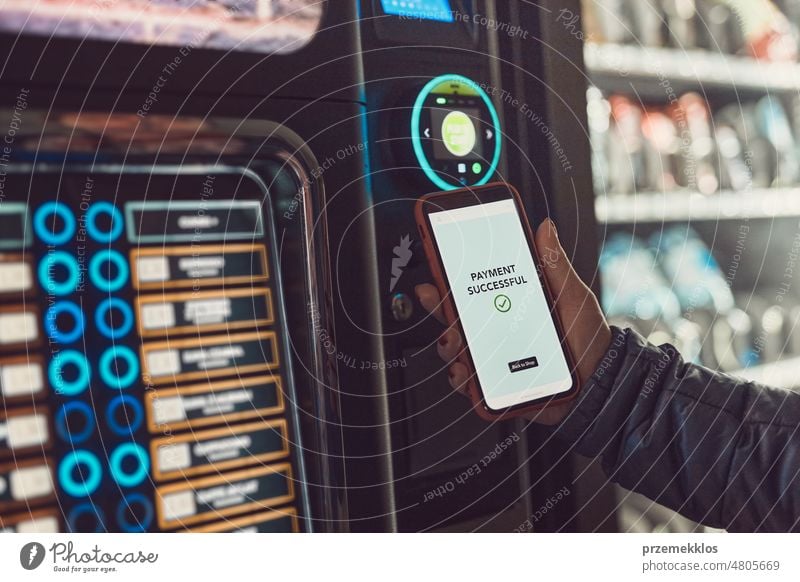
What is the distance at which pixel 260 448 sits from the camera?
0.58 metres

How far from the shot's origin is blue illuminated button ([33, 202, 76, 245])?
50 cm

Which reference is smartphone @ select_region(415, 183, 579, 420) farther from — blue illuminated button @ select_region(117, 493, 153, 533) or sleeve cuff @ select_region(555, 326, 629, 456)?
blue illuminated button @ select_region(117, 493, 153, 533)

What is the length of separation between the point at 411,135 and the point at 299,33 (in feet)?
0.40

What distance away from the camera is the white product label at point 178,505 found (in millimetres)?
549

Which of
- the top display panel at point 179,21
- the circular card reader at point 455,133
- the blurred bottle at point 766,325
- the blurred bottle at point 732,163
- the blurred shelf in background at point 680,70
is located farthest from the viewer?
the blurred bottle at point 766,325

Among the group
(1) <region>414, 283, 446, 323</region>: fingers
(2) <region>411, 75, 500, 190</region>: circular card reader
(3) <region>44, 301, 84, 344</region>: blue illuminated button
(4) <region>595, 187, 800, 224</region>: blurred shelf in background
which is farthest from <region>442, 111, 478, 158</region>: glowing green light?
(4) <region>595, 187, 800, 224</region>: blurred shelf in background

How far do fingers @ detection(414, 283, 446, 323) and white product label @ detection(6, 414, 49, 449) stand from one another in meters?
0.30

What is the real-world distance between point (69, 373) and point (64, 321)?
3cm

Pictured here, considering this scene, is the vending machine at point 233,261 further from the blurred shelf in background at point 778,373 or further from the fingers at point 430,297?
the blurred shelf in background at point 778,373

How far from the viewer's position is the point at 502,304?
667 millimetres

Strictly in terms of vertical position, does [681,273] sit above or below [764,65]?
below

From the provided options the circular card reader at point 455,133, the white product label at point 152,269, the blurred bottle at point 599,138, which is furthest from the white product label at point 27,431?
the blurred bottle at point 599,138

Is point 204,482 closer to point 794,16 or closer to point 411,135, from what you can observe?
point 411,135
